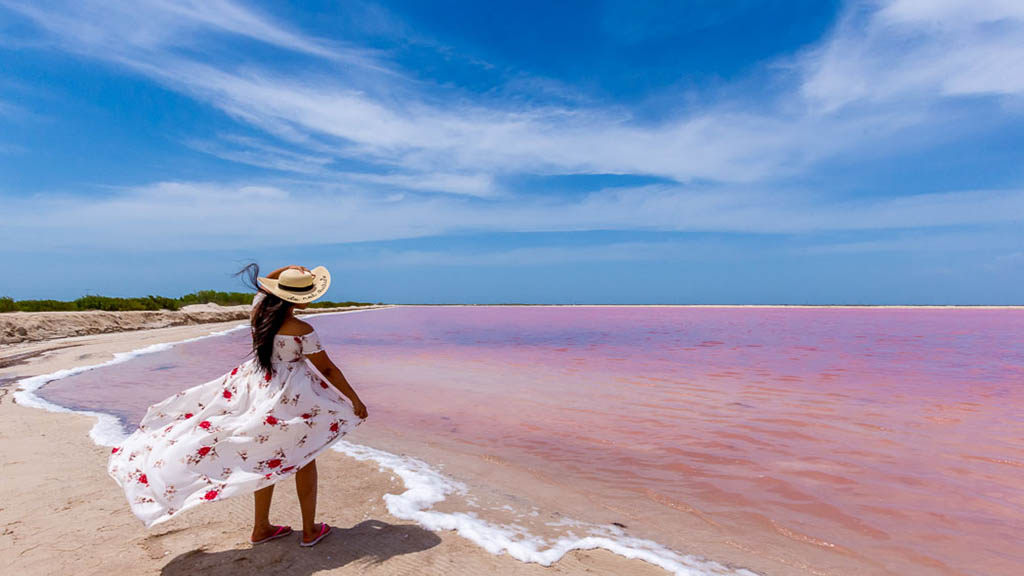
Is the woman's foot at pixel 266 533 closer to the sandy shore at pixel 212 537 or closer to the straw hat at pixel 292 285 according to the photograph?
the sandy shore at pixel 212 537

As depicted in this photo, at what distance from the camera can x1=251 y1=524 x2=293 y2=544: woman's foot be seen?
3629mm

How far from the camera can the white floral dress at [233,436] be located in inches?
125

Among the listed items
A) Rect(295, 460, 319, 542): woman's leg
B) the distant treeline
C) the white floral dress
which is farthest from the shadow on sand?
the distant treeline

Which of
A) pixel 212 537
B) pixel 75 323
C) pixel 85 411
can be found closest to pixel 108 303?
pixel 75 323

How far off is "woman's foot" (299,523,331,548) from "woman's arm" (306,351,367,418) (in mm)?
874

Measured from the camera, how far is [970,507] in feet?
14.5

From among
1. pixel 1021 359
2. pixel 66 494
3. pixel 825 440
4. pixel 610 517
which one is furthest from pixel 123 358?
pixel 1021 359

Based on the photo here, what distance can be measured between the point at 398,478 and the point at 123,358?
1278 centimetres

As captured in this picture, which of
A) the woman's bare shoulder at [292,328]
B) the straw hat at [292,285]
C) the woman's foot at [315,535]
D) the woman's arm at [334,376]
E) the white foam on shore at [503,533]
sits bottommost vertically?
the white foam on shore at [503,533]

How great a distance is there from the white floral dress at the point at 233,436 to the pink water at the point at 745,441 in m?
2.23

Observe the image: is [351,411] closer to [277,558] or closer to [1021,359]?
[277,558]

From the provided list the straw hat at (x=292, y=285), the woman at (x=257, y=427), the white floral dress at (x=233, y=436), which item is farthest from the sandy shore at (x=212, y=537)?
the straw hat at (x=292, y=285)

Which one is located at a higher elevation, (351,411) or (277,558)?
(351,411)

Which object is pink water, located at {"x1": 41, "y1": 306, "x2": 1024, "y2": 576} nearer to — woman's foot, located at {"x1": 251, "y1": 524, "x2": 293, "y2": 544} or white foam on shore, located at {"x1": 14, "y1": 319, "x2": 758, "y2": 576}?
white foam on shore, located at {"x1": 14, "y1": 319, "x2": 758, "y2": 576}
